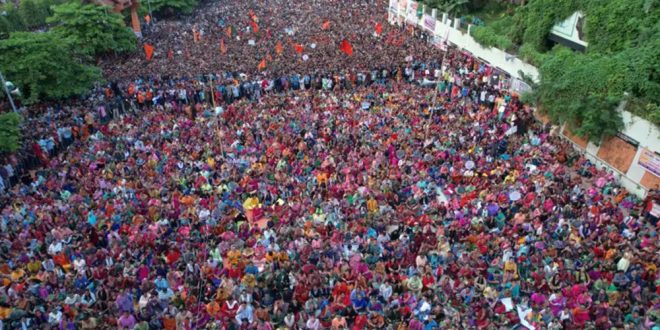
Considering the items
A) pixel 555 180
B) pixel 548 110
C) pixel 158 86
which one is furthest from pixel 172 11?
pixel 555 180

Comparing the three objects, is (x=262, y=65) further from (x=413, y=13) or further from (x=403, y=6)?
(x=403, y=6)

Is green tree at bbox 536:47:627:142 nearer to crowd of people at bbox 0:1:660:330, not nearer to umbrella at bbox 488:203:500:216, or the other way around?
crowd of people at bbox 0:1:660:330

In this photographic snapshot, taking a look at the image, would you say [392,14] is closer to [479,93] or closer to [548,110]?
[479,93]

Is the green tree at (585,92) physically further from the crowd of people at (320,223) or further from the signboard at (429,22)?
the signboard at (429,22)

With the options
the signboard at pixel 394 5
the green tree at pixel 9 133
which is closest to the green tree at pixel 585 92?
the signboard at pixel 394 5

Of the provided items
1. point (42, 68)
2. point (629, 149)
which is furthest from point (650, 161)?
point (42, 68)

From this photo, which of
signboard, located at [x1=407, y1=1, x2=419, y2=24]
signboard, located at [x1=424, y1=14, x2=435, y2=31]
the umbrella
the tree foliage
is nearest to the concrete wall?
the tree foliage
